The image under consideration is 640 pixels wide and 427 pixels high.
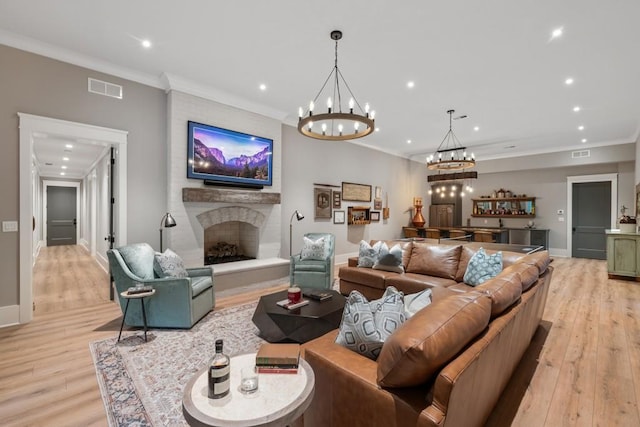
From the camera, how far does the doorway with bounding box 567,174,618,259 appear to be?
7680mm

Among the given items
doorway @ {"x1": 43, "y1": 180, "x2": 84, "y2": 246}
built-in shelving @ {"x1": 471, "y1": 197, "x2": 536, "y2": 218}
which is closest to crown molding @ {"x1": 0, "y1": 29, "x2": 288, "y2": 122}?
built-in shelving @ {"x1": 471, "y1": 197, "x2": 536, "y2": 218}

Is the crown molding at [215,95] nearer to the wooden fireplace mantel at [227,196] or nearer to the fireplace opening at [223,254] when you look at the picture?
the wooden fireplace mantel at [227,196]

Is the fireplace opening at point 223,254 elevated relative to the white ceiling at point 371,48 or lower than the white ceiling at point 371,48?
lower

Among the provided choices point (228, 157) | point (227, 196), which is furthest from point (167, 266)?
point (228, 157)

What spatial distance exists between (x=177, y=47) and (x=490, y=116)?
5.57m

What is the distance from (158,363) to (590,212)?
412 inches

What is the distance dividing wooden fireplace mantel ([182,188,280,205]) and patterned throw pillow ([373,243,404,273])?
229 centimetres

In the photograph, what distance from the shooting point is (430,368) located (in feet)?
3.89

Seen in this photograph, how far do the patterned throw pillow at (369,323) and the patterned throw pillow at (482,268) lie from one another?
237 centimetres

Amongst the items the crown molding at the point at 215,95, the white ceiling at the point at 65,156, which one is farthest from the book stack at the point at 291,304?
the white ceiling at the point at 65,156

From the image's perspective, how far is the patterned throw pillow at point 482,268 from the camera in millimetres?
3436

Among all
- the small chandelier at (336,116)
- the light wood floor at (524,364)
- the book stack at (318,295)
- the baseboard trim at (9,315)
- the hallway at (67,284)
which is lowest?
the light wood floor at (524,364)

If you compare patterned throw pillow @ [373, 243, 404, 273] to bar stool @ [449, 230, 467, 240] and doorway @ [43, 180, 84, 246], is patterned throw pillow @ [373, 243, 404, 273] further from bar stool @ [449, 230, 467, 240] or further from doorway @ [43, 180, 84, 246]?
doorway @ [43, 180, 84, 246]

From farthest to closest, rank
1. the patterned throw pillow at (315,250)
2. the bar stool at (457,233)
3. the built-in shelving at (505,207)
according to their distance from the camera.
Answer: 1. the built-in shelving at (505,207)
2. the bar stool at (457,233)
3. the patterned throw pillow at (315,250)
